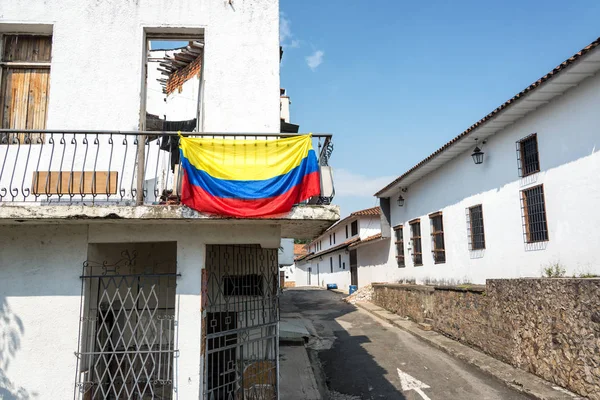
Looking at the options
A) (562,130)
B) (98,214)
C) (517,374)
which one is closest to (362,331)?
(517,374)

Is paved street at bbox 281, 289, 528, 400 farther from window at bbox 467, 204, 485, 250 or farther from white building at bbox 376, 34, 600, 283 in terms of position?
window at bbox 467, 204, 485, 250

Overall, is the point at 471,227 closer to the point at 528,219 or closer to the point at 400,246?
the point at 528,219

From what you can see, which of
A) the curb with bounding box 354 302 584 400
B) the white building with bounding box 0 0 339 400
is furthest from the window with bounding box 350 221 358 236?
the white building with bounding box 0 0 339 400

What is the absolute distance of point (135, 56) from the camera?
627 cm

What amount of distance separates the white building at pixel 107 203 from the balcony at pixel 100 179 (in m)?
0.02

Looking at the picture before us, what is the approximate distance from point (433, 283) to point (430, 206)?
9.43ft

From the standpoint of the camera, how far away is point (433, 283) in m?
15.5

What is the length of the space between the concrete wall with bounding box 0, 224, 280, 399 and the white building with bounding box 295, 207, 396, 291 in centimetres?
1576

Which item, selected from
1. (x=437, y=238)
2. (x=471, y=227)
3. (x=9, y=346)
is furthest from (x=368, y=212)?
(x=9, y=346)

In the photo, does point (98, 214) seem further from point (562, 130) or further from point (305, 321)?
point (305, 321)

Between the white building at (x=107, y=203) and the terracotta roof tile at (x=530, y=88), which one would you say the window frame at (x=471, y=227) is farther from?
the white building at (x=107, y=203)

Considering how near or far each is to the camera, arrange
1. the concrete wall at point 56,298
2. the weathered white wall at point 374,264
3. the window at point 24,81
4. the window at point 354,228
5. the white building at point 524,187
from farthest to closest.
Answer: the window at point 354,228
the weathered white wall at point 374,264
the white building at point 524,187
the window at point 24,81
the concrete wall at point 56,298

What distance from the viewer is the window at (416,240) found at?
56.3ft

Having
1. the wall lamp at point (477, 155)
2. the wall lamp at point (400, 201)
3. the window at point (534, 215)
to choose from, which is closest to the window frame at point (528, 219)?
the window at point (534, 215)
